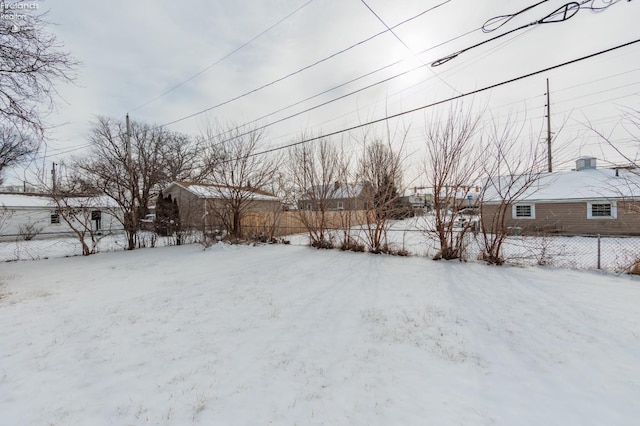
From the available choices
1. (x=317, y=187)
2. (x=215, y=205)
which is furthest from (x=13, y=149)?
(x=317, y=187)

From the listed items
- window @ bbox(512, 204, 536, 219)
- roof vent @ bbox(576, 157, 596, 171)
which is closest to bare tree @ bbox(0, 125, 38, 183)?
window @ bbox(512, 204, 536, 219)

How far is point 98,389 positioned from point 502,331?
4.35 metres

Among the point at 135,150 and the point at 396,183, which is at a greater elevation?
the point at 135,150

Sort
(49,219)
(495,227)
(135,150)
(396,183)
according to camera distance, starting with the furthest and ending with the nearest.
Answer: (135,150) → (49,219) → (396,183) → (495,227)

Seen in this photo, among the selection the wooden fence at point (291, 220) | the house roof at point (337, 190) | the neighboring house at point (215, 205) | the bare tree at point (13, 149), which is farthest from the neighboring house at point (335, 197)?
the bare tree at point (13, 149)

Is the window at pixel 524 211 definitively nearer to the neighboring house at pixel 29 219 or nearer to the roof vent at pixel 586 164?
the roof vent at pixel 586 164

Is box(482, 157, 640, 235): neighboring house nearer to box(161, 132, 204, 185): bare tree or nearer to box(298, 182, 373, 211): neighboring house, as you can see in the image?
box(298, 182, 373, 211): neighboring house

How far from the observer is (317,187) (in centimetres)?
985

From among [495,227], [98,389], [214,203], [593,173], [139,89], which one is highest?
[139,89]

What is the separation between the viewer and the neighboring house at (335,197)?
30.1 feet

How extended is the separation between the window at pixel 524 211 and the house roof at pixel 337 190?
1237cm

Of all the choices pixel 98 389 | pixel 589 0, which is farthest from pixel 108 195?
pixel 589 0

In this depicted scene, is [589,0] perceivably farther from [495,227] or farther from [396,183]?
[396,183]

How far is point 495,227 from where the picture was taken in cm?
669
